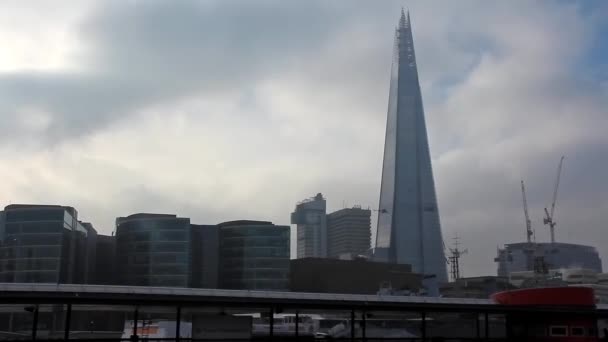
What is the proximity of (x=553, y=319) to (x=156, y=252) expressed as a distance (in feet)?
550

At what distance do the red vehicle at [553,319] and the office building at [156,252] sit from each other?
539 ft

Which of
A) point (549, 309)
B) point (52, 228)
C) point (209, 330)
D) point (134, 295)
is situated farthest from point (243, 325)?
point (52, 228)

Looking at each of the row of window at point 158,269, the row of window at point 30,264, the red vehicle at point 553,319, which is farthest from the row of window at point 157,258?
the red vehicle at point 553,319

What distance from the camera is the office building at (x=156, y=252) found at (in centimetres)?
19212

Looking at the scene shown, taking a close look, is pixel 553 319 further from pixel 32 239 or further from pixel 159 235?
pixel 159 235

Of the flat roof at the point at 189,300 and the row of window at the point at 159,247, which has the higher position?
the row of window at the point at 159,247

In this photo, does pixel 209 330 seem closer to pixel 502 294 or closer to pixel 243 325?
pixel 243 325

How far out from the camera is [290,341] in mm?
31562

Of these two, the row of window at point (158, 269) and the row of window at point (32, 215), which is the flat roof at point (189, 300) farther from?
the row of window at point (158, 269)

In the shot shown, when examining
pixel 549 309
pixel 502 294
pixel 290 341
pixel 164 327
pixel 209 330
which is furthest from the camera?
pixel 164 327

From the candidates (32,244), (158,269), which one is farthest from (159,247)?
(32,244)

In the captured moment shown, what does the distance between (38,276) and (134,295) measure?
16382 cm

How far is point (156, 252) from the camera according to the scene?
193125 mm

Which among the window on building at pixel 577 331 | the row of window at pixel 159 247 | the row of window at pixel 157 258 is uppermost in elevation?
the row of window at pixel 159 247
